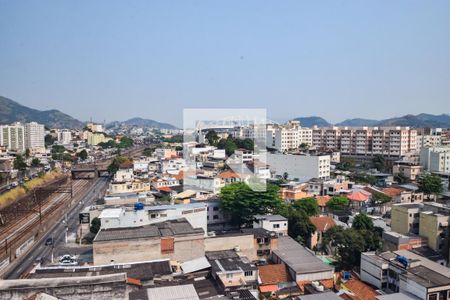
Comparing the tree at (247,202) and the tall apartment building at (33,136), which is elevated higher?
the tall apartment building at (33,136)

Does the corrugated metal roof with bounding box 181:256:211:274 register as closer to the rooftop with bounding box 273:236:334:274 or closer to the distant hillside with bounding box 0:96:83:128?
the rooftop with bounding box 273:236:334:274

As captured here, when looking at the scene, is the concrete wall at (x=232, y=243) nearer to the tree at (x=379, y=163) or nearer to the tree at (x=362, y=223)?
the tree at (x=362, y=223)

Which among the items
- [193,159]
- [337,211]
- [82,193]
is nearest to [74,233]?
[82,193]

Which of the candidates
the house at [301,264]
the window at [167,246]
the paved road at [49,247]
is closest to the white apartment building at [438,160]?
the house at [301,264]

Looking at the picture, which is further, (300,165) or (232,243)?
(300,165)

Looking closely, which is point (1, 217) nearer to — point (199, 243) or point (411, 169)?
point (199, 243)

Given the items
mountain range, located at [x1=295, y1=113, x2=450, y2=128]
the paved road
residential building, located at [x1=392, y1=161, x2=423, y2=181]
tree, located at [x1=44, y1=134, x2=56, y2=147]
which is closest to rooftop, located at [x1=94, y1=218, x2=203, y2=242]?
the paved road

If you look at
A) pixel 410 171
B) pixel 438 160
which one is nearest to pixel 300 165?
pixel 410 171

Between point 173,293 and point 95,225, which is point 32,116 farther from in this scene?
point 173,293
